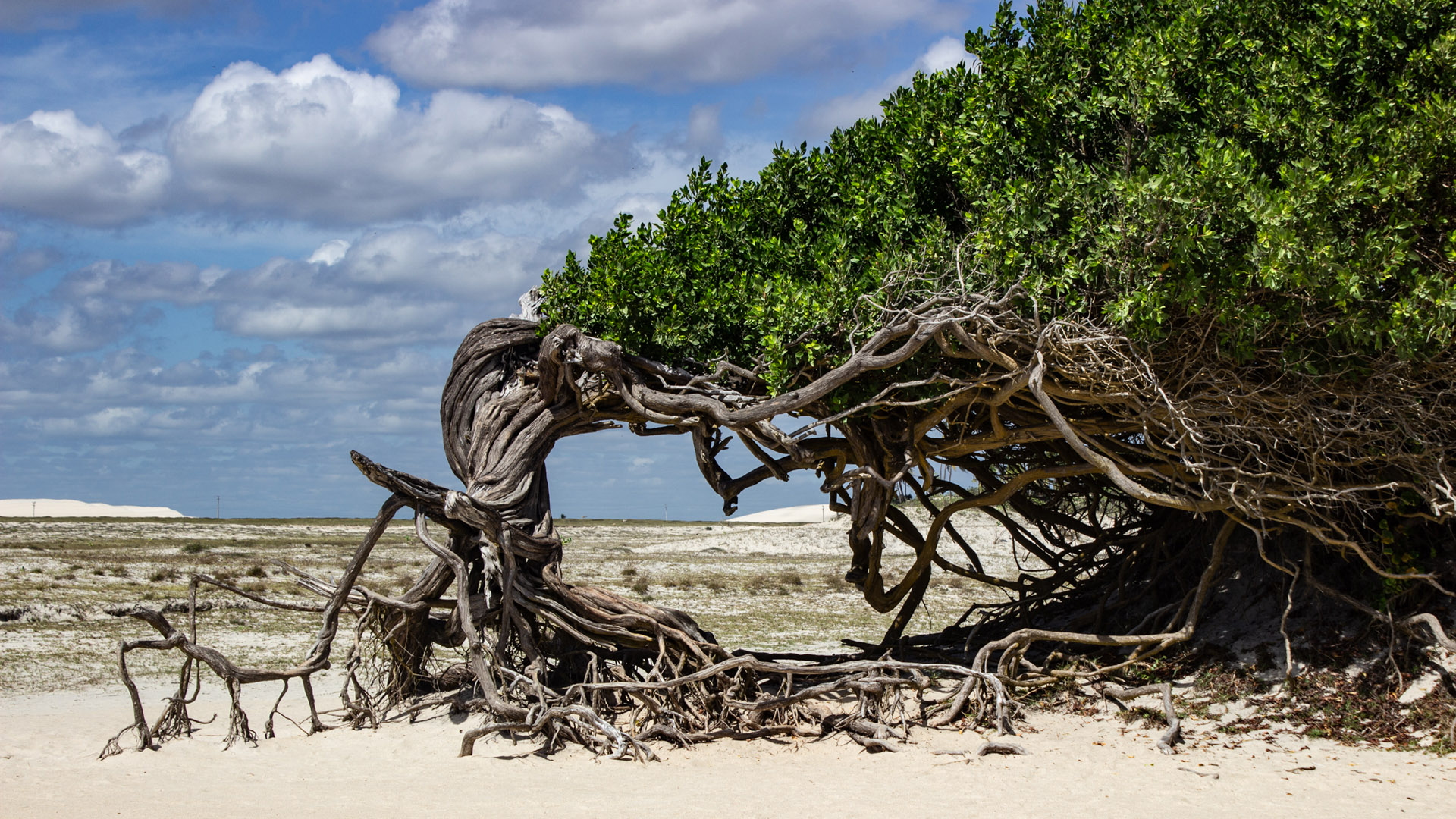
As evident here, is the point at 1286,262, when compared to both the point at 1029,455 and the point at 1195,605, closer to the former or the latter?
the point at 1195,605

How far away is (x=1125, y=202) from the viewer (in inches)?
279

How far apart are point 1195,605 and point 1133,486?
2177mm

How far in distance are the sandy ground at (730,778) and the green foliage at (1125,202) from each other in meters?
2.91

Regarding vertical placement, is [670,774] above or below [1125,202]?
below

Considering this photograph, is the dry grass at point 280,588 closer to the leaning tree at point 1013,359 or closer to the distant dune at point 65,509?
the leaning tree at point 1013,359

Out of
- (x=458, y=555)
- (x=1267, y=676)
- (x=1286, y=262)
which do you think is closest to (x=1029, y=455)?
(x=1267, y=676)

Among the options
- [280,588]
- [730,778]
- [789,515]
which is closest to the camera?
[730,778]

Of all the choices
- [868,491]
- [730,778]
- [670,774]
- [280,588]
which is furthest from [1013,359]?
[280,588]

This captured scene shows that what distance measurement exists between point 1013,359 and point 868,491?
89.0 inches

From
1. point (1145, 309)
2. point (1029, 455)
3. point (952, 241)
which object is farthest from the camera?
point (1029, 455)

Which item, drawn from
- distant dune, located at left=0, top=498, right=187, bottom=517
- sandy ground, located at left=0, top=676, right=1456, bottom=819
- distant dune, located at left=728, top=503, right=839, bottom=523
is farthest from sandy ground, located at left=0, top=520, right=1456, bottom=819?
distant dune, located at left=0, top=498, right=187, bottom=517

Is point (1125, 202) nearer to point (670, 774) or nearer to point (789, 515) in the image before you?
point (670, 774)

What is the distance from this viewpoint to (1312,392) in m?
7.68

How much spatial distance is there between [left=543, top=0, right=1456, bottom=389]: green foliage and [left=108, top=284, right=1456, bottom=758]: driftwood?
40 cm
